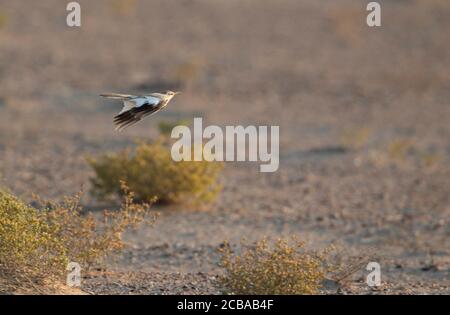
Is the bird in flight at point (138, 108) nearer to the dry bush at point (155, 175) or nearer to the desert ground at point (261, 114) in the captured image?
the desert ground at point (261, 114)

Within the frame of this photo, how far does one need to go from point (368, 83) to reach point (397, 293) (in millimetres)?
11922

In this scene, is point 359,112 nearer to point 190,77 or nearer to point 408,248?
point 190,77

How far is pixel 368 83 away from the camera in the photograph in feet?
62.3

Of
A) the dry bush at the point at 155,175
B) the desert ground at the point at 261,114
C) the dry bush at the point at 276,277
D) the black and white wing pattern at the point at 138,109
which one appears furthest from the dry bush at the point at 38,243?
the dry bush at the point at 155,175

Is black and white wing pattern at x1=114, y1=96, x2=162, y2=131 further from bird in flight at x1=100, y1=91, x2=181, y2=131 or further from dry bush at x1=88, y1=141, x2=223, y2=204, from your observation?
dry bush at x1=88, y1=141, x2=223, y2=204

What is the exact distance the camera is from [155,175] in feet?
34.0

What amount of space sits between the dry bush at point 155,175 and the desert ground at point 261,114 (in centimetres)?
23

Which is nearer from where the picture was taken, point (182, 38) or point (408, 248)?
point (408, 248)

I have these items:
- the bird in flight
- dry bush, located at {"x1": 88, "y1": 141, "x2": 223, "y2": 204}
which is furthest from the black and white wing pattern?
dry bush, located at {"x1": 88, "y1": 141, "x2": 223, "y2": 204}

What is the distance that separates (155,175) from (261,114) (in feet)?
21.7

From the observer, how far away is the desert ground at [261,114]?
933 centimetres

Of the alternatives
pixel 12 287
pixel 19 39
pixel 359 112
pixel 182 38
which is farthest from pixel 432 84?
pixel 12 287

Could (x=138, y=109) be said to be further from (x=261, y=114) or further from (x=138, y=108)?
(x=261, y=114)

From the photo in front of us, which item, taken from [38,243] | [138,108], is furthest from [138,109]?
[38,243]
